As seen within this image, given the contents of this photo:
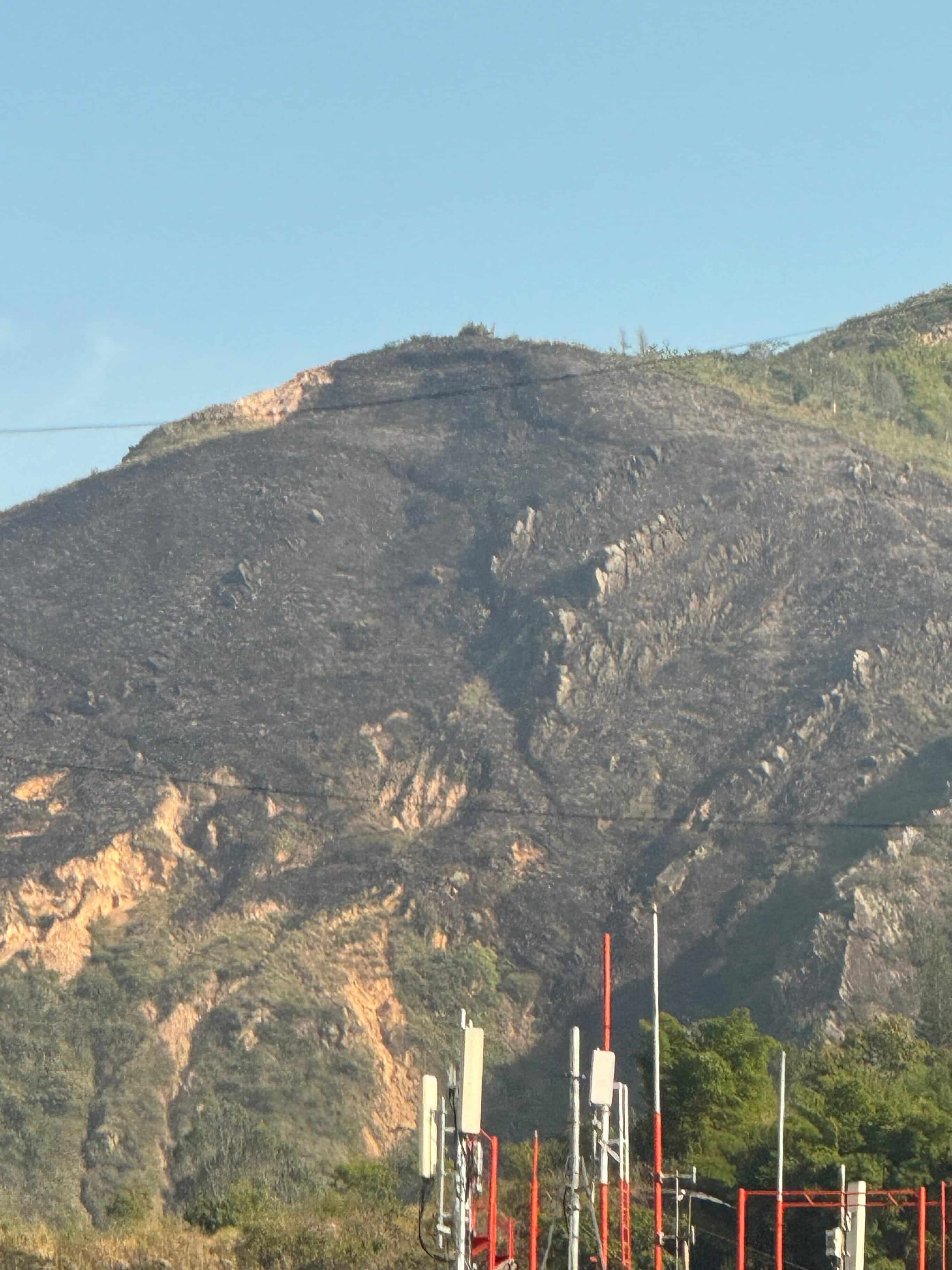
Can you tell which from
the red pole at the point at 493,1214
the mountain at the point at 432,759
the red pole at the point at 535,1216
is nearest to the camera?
the red pole at the point at 493,1214

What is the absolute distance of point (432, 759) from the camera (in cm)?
5391

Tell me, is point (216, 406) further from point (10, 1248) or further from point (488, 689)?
point (10, 1248)

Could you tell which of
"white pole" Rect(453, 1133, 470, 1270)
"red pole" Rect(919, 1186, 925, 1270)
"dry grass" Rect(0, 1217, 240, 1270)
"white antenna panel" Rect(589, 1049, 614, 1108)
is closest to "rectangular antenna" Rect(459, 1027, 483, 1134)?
"white pole" Rect(453, 1133, 470, 1270)

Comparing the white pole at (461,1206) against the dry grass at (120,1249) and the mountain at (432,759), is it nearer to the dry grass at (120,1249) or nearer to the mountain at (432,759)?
→ the dry grass at (120,1249)

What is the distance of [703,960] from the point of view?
46.1 metres

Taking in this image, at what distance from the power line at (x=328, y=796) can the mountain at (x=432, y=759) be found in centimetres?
12

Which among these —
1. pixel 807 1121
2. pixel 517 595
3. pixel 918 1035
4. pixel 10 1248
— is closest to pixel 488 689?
pixel 517 595

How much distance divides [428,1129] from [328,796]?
124 ft

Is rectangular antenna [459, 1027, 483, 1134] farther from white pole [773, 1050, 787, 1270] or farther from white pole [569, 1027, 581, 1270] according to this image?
white pole [773, 1050, 787, 1270]

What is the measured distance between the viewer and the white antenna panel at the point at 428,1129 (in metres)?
14.8

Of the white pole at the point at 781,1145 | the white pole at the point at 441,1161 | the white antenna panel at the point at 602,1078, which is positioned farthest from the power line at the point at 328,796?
the white pole at the point at 441,1161

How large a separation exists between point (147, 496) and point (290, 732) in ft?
54.6

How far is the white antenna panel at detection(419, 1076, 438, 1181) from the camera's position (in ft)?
48.6

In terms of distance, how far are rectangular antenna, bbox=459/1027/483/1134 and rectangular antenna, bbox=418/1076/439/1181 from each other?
25.6 inches
